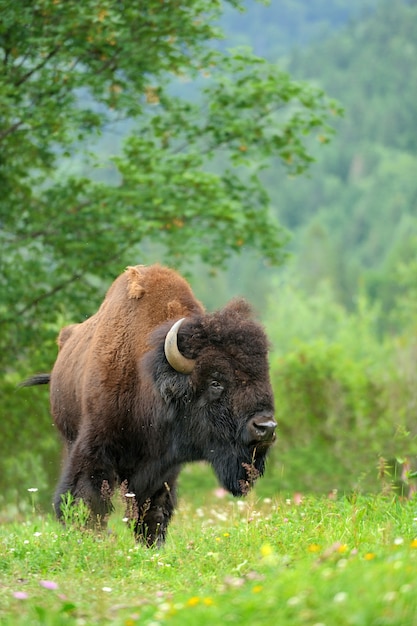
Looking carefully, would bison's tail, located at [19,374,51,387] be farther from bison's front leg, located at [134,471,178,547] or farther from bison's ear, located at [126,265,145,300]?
bison's front leg, located at [134,471,178,547]

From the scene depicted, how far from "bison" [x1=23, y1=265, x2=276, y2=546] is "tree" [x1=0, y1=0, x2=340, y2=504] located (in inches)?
245

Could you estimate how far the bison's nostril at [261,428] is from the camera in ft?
24.5

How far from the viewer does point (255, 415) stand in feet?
24.8

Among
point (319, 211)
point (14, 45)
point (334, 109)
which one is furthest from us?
point (319, 211)

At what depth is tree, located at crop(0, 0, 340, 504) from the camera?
14.5 m

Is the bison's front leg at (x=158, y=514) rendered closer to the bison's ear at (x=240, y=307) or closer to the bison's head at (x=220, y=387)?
the bison's head at (x=220, y=387)

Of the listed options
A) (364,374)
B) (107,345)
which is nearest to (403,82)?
(364,374)

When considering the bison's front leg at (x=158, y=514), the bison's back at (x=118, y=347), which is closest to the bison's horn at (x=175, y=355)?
the bison's back at (x=118, y=347)

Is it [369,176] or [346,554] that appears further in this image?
[369,176]

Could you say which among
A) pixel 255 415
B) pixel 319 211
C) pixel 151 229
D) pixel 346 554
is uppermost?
pixel 319 211

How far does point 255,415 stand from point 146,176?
26.1ft

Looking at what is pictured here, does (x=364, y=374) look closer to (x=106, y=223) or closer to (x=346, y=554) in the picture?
(x=106, y=223)

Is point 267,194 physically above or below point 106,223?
above

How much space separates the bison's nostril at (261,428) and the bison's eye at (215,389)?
16.6 inches
